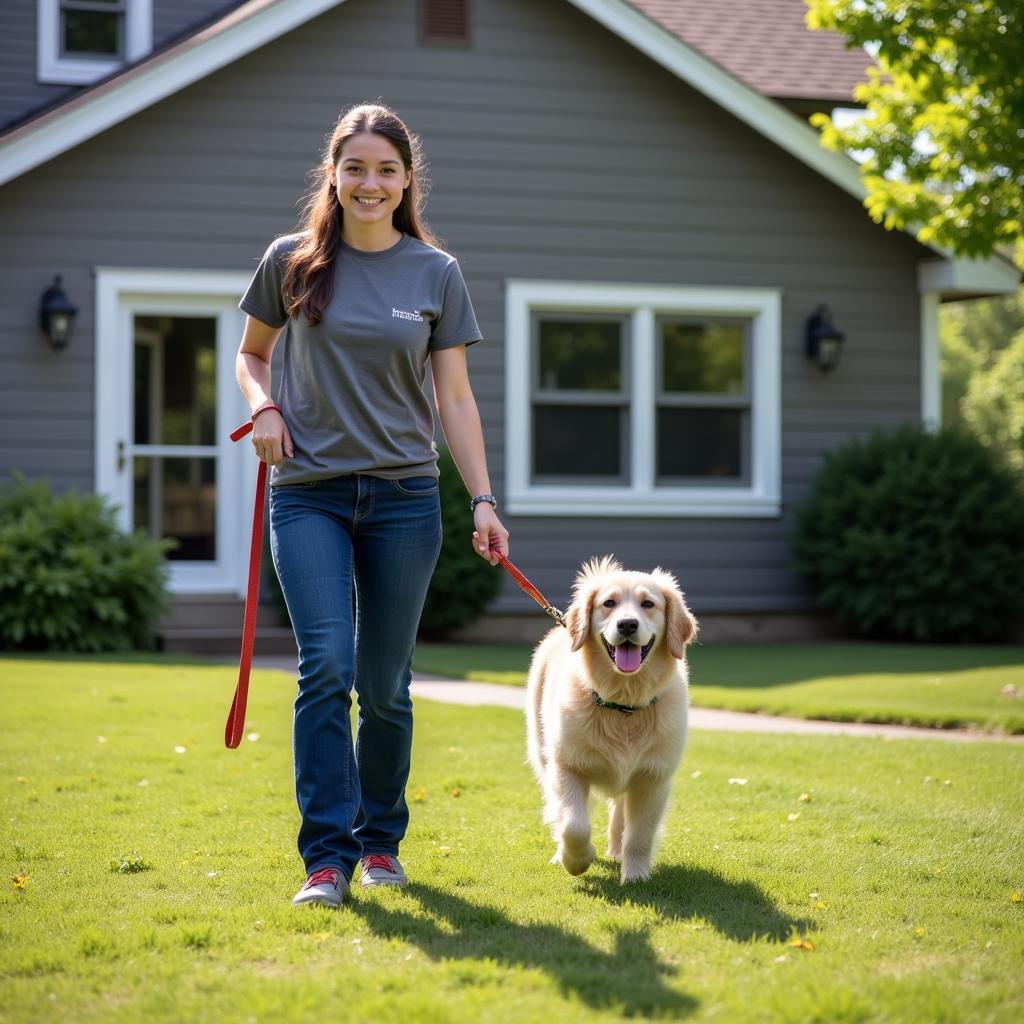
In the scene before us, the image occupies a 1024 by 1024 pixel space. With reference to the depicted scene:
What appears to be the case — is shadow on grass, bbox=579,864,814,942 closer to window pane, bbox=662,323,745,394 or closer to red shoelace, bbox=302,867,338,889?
red shoelace, bbox=302,867,338,889

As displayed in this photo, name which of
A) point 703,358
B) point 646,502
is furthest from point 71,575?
point 703,358

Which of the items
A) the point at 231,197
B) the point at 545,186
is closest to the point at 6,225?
the point at 231,197

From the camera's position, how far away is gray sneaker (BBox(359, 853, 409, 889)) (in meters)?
4.63

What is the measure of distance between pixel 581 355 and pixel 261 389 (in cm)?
976

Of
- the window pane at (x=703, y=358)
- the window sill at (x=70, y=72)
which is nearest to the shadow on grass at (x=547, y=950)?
the window pane at (x=703, y=358)

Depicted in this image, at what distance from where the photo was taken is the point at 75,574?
38.0 ft

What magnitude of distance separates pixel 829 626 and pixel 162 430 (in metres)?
6.75

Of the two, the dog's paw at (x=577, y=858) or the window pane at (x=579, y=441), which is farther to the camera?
the window pane at (x=579, y=441)

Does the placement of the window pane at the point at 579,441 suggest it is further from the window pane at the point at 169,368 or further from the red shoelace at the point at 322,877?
the red shoelace at the point at 322,877

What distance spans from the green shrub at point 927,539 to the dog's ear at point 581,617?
870cm

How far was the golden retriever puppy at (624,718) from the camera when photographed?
4840 mm

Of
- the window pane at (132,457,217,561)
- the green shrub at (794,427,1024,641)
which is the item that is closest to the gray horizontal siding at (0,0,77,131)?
the window pane at (132,457,217,561)

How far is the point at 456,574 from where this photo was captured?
1273 centimetres

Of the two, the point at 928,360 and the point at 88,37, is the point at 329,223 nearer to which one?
the point at 928,360
